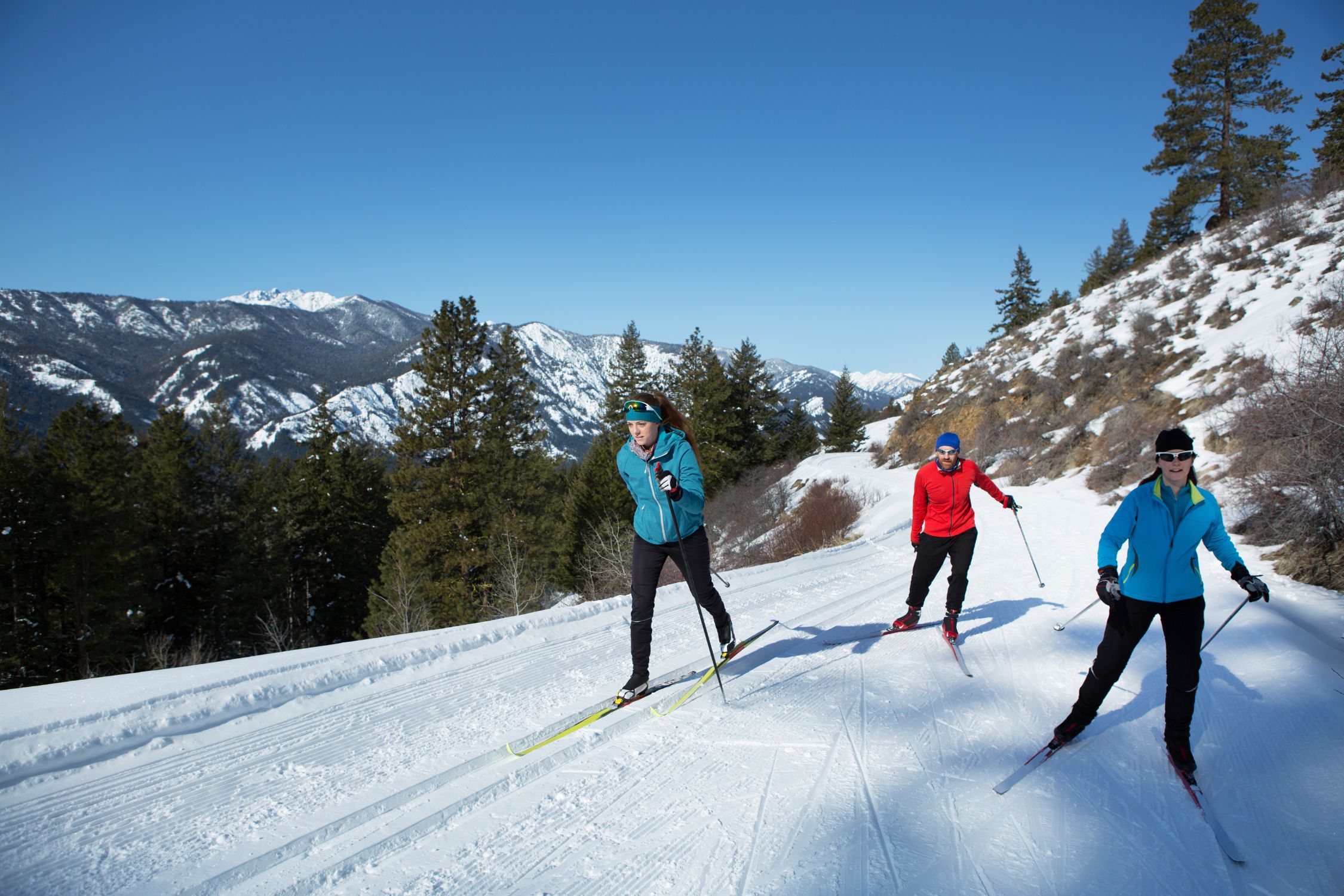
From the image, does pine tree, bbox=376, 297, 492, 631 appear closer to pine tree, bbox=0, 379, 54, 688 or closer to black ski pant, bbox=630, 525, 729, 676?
pine tree, bbox=0, 379, 54, 688

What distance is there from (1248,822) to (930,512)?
3.16m

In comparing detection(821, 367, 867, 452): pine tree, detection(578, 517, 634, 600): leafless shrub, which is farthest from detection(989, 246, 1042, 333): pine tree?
detection(578, 517, 634, 600): leafless shrub

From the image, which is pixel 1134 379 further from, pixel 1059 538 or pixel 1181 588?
pixel 1181 588

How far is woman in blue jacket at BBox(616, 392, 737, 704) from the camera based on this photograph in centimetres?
424

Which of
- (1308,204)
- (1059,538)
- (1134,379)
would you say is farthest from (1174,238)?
(1059,538)

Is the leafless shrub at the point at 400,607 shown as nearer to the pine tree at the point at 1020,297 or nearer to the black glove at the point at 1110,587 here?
the black glove at the point at 1110,587

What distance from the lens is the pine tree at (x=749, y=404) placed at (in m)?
35.7

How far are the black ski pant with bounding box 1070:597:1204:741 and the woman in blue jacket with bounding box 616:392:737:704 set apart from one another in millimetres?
2484

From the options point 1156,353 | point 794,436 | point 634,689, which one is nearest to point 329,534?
point 794,436

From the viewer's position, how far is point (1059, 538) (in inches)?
428

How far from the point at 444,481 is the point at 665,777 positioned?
21126 mm

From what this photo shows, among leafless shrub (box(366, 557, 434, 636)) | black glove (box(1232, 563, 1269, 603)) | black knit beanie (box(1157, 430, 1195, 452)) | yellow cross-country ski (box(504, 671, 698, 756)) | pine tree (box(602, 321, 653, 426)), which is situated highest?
pine tree (box(602, 321, 653, 426))

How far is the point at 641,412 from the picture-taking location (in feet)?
13.8

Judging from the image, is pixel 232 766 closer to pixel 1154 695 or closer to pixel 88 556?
pixel 1154 695
